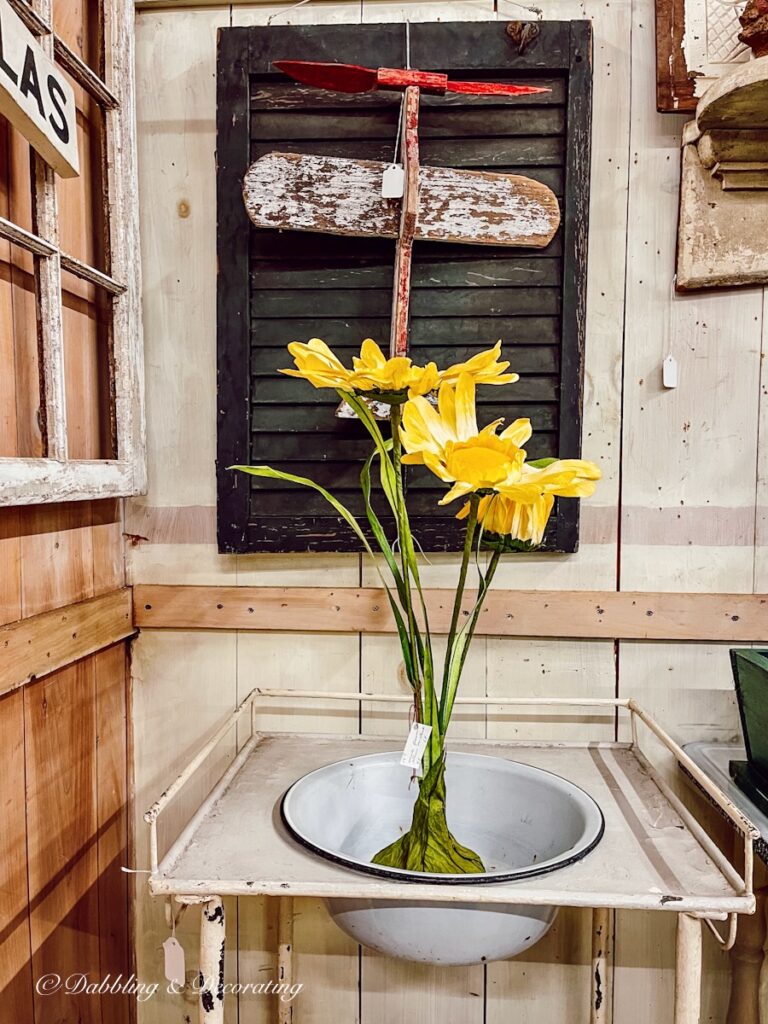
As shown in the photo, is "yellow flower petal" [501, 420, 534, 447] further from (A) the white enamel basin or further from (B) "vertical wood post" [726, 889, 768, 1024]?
(B) "vertical wood post" [726, 889, 768, 1024]

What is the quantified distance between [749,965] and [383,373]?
1.18m

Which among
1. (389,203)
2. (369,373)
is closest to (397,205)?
(389,203)

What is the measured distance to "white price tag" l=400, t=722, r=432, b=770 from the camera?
35.3 inches

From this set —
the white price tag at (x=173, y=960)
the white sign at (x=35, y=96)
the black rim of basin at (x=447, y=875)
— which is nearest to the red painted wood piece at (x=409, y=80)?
the white sign at (x=35, y=96)

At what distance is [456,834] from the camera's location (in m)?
1.08

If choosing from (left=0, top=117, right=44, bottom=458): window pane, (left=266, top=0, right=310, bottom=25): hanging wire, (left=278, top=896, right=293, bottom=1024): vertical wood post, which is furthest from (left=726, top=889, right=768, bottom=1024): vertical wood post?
(left=266, top=0, right=310, bottom=25): hanging wire

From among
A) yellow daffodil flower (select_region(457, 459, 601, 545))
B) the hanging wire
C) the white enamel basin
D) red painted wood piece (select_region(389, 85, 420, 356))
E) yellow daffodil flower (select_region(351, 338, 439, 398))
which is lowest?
the white enamel basin

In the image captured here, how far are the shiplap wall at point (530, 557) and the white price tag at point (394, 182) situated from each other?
13.5 inches

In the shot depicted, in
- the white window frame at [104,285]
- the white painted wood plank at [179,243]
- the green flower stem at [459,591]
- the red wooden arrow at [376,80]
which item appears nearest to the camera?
the green flower stem at [459,591]

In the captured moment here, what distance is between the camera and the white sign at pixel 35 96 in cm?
86

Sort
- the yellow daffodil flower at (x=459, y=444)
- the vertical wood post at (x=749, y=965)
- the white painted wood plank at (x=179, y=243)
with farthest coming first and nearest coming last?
the white painted wood plank at (x=179, y=243)
the vertical wood post at (x=749, y=965)
the yellow daffodil flower at (x=459, y=444)

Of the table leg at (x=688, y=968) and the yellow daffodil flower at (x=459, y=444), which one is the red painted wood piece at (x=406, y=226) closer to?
the yellow daffodil flower at (x=459, y=444)

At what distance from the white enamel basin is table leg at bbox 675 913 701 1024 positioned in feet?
0.41

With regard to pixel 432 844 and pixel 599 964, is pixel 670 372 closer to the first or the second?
pixel 432 844
